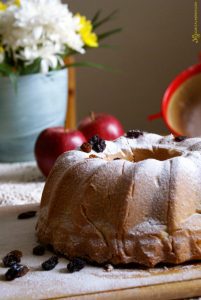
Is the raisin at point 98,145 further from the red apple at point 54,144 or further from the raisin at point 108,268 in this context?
the red apple at point 54,144

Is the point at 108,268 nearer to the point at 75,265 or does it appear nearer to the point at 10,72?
the point at 75,265

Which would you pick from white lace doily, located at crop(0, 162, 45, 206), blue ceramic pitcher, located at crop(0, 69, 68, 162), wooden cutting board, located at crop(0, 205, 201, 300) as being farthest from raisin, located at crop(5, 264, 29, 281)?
blue ceramic pitcher, located at crop(0, 69, 68, 162)

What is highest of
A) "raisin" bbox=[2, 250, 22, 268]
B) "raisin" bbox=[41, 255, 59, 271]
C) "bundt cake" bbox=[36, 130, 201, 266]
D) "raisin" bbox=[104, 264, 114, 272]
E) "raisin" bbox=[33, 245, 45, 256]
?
"bundt cake" bbox=[36, 130, 201, 266]

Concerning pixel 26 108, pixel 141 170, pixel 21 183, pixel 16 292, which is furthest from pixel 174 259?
pixel 26 108

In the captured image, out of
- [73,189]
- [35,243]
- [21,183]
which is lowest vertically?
[21,183]

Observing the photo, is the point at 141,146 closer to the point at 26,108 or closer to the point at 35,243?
the point at 35,243

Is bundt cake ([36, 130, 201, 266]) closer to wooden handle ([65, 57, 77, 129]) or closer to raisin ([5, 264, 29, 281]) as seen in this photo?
raisin ([5, 264, 29, 281])

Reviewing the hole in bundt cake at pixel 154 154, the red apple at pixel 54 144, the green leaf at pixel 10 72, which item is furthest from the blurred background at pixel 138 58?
the hole in bundt cake at pixel 154 154
